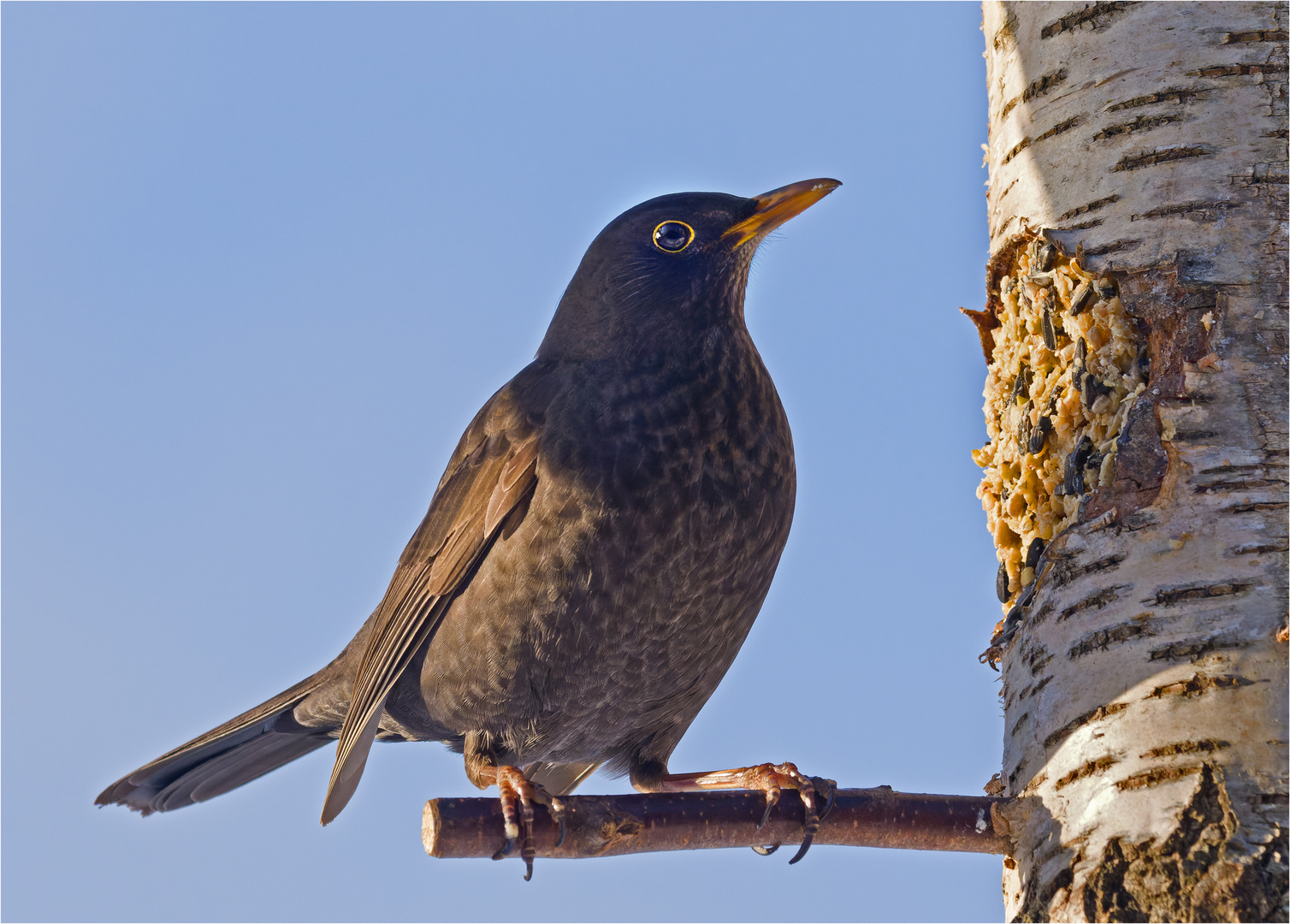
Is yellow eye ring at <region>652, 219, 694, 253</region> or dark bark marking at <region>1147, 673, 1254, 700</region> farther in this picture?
yellow eye ring at <region>652, 219, 694, 253</region>

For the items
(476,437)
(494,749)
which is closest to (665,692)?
(494,749)

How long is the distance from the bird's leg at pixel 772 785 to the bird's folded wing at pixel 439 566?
953mm

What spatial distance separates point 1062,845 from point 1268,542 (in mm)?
754

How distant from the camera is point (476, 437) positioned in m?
4.02


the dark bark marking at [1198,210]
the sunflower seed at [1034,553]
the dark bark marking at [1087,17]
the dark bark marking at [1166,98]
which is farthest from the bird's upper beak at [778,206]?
the sunflower seed at [1034,553]

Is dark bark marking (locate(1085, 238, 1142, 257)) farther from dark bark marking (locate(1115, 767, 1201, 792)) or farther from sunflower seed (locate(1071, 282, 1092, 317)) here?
dark bark marking (locate(1115, 767, 1201, 792))

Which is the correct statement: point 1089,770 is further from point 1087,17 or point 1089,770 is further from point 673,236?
point 673,236

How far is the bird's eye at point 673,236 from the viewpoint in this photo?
13.5 feet

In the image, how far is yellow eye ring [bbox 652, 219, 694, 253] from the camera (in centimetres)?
410

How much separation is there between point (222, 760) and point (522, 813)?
2.02m

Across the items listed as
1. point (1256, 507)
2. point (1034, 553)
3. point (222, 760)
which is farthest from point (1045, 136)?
point (222, 760)

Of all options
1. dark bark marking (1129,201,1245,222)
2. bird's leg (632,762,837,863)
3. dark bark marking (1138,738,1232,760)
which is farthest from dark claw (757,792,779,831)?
dark bark marking (1129,201,1245,222)

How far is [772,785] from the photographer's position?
10.8 feet

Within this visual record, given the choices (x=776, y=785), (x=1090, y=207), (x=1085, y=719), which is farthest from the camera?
(x=776, y=785)
